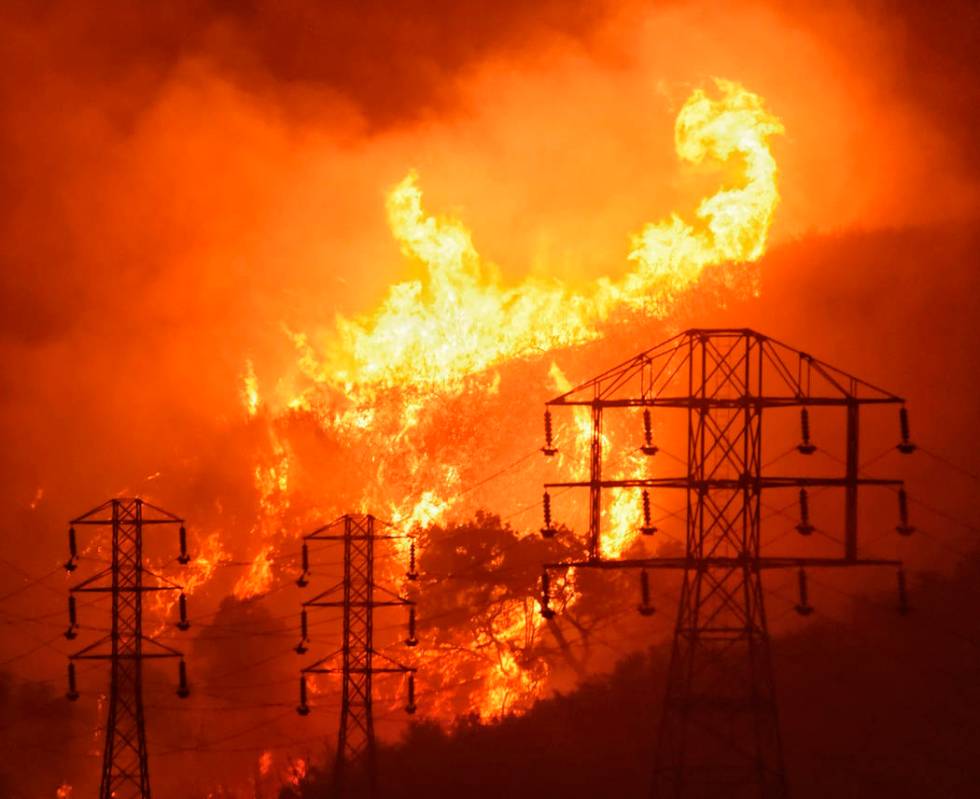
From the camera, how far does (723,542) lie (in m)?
103

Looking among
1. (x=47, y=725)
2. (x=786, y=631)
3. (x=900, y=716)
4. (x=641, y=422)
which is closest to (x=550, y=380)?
(x=641, y=422)

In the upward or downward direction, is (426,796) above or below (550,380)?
below

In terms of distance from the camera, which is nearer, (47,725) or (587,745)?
(587,745)

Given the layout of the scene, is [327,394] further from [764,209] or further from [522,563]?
[764,209]

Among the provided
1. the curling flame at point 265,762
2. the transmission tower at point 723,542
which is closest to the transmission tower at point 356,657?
the curling flame at point 265,762

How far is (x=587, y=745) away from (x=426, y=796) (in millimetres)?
10153

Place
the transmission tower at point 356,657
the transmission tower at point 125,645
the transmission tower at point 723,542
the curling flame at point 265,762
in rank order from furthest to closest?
1. the curling flame at point 265,762
2. the transmission tower at point 356,657
3. the transmission tower at point 125,645
4. the transmission tower at point 723,542

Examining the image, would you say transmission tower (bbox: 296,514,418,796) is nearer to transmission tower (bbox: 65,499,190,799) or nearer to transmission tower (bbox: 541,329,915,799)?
transmission tower (bbox: 65,499,190,799)

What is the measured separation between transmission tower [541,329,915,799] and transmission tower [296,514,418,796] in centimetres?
885

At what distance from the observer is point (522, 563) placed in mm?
123875

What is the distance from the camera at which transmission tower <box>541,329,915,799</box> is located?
6519 cm

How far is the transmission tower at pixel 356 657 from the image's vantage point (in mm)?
83750

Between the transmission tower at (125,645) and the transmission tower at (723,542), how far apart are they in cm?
1795

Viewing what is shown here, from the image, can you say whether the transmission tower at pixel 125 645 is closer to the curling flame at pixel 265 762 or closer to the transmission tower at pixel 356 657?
Result: the transmission tower at pixel 356 657
